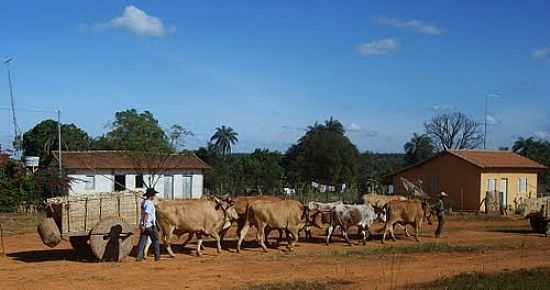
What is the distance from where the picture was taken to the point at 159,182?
55.7m

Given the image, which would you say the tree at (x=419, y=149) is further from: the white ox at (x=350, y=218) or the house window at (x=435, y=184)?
the white ox at (x=350, y=218)

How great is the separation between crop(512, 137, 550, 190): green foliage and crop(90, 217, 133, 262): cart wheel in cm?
4597

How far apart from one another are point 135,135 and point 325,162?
17.3 meters

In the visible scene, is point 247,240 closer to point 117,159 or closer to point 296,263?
Answer: point 296,263

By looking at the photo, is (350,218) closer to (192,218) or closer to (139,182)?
(192,218)

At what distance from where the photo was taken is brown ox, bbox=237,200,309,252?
21.6 metres

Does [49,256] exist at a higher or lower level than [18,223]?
higher

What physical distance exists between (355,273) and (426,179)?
1243 inches

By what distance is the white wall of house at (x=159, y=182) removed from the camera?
52.8 metres

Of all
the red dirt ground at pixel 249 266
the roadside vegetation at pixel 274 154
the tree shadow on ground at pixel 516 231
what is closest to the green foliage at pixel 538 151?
the roadside vegetation at pixel 274 154

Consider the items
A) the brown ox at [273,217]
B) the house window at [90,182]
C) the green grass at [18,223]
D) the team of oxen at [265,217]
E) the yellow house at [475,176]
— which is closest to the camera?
the team of oxen at [265,217]

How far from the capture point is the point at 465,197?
45.3 m

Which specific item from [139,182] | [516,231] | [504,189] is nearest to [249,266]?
[516,231]

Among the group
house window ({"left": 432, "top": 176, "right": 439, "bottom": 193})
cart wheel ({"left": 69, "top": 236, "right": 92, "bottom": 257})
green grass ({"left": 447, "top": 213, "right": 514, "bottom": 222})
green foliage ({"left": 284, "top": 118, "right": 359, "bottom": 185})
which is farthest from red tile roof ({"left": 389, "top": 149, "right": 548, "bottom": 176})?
cart wheel ({"left": 69, "top": 236, "right": 92, "bottom": 257})
